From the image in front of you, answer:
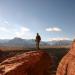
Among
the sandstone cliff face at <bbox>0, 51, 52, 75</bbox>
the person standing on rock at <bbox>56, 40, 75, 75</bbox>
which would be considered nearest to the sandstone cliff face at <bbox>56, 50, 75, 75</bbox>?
the person standing on rock at <bbox>56, 40, 75, 75</bbox>

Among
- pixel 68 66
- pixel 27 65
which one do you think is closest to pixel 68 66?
pixel 68 66

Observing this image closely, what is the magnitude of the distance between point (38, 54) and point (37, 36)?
29668mm

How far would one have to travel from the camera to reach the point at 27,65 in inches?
573

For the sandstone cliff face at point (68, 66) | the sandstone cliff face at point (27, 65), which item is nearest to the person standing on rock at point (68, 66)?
the sandstone cliff face at point (68, 66)

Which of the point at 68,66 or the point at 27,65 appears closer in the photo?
the point at 68,66

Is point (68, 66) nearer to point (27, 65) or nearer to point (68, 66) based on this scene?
point (68, 66)

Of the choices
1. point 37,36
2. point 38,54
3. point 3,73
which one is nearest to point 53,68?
point 37,36

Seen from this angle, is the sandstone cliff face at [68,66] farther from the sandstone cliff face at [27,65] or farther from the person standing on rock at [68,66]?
the sandstone cliff face at [27,65]

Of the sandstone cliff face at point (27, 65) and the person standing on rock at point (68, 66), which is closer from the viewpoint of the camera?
the person standing on rock at point (68, 66)

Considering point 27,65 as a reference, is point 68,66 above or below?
above

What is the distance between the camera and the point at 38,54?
1595 centimetres

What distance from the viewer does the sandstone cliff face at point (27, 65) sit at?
13.6 meters

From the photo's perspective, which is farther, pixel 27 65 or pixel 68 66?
pixel 27 65

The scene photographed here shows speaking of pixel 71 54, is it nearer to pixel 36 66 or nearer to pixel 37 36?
pixel 36 66
